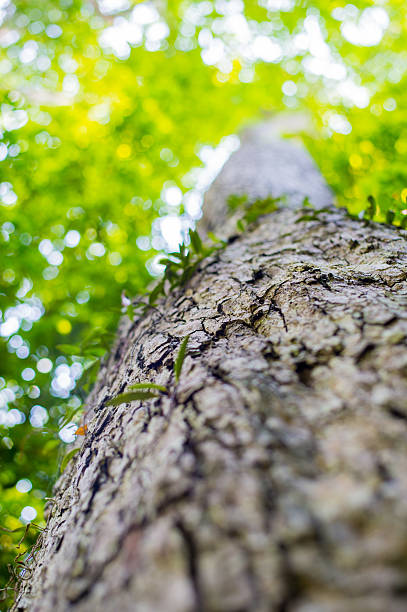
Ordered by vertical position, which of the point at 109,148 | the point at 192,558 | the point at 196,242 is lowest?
the point at 192,558

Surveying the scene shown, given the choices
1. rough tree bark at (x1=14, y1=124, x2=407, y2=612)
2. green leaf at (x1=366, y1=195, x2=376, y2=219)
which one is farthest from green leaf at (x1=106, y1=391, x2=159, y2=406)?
green leaf at (x1=366, y1=195, x2=376, y2=219)

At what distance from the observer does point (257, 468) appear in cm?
67

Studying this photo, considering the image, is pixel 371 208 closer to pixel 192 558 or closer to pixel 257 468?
pixel 257 468

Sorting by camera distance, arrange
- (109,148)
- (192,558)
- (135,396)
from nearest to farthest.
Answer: (192,558)
(135,396)
(109,148)

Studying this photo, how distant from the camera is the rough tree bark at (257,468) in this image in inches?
21.2

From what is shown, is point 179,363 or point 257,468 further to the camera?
point 179,363

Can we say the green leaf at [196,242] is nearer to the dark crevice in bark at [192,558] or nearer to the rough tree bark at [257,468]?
the rough tree bark at [257,468]

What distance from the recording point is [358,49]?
4832 mm

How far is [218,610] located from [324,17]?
21.3ft

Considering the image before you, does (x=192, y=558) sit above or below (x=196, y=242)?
below

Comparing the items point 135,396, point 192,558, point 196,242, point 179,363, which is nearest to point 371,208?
point 196,242

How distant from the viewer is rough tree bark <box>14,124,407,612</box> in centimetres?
54

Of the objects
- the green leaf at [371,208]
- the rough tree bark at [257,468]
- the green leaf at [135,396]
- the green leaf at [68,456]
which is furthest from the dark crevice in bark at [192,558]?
the green leaf at [371,208]

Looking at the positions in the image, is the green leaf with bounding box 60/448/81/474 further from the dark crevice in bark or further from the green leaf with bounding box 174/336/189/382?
the dark crevice in bark
